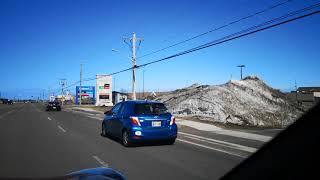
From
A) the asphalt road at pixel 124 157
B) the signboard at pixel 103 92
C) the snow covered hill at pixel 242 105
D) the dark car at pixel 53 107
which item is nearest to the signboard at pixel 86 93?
the signboard at pixel 103 92

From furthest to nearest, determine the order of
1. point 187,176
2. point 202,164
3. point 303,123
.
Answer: point 202,164 < point 187,176 < point 303,123

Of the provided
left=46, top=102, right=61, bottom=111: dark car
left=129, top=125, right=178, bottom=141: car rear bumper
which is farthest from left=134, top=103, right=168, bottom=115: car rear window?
left=46, top=102, right=61, bottom=111: dark car

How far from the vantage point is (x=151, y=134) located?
42.8 ft

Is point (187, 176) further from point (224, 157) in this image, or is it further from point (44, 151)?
point (44, 151)

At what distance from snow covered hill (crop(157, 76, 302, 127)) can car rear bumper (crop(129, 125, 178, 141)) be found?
1552 centimetres

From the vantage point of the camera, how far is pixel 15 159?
1049cm

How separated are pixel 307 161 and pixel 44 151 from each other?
434 inches

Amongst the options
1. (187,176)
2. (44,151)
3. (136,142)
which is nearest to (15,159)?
(44,151)

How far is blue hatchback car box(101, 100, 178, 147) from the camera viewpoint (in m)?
13.0

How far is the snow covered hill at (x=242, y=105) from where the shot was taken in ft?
95.0

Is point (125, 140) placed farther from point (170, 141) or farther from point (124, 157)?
point (124, 157)

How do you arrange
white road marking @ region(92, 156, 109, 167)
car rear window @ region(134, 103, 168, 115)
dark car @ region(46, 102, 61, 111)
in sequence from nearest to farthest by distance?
white road marking @ region(92, 156, 109, 167)
car rear window @ region(134, 103, 168, 115)
dark car @ region(46, 102, 61, 111)

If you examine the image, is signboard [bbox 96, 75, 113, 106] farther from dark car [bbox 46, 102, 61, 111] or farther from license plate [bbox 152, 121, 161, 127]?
license plate [bbox 152, 121, 161, 127]

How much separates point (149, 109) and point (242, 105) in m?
18.0
